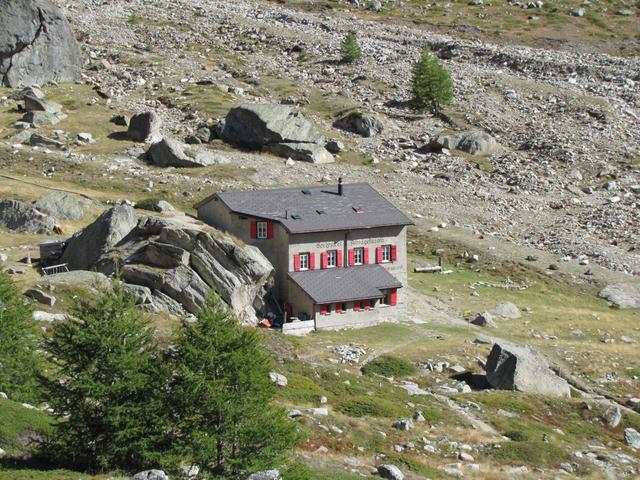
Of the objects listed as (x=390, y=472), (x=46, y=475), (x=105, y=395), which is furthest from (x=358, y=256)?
(x=46, y=475)

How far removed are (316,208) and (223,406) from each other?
129 ft

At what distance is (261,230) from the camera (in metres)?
75.6

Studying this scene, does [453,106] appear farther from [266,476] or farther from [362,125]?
[266,476]

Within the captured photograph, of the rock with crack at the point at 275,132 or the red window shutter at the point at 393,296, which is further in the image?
the rock with crack at the point at 275,132

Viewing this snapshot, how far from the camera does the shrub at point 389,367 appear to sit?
64375 millimetres

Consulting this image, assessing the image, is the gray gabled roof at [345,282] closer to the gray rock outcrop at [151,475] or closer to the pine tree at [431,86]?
the gray rock outcrop at [151,475]

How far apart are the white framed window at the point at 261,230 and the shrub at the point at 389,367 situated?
1398cm

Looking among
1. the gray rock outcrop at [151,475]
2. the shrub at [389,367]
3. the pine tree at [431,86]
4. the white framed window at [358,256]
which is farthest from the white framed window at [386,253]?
the pine tree at [431,86]

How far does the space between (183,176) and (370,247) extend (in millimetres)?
31901

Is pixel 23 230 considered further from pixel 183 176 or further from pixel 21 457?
pixel 21 457

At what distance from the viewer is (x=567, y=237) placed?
100m

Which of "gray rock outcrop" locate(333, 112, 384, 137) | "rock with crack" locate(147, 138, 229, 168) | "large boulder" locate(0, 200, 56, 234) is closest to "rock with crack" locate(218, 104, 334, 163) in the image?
"rock with crack" locate(147, 138, 229, 168)

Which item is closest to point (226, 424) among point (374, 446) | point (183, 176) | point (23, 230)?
point (374, 446)

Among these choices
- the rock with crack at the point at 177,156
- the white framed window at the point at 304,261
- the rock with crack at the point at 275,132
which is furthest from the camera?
the rock with crack at the point at 275,132
